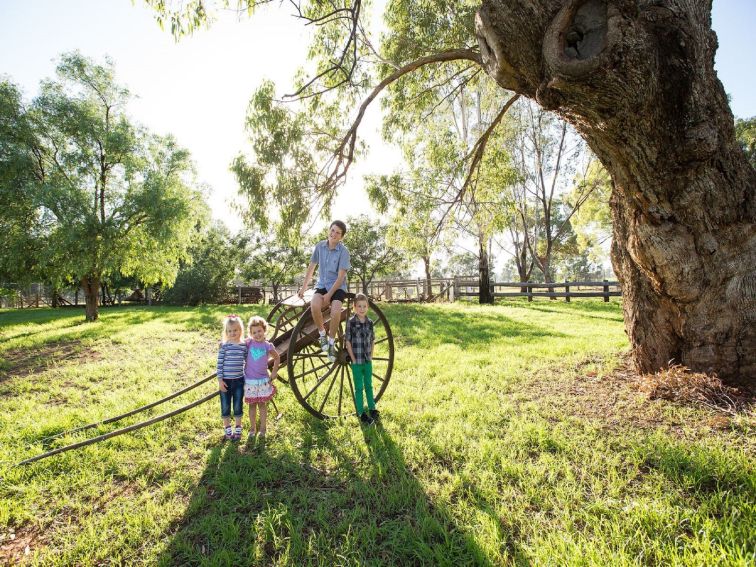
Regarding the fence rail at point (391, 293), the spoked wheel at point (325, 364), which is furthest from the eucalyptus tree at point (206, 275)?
the spoked wheel at point (325, 364)

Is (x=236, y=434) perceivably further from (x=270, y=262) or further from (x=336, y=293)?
(x=270, y=262)

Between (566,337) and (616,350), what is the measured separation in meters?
2.01

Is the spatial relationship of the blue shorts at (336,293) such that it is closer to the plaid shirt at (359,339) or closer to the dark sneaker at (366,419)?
the plaid shirt at (359,339)

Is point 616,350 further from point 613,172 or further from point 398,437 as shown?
point 398,437

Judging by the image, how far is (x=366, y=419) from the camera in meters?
3.98

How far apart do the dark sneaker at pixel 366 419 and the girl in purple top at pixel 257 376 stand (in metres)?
1.01

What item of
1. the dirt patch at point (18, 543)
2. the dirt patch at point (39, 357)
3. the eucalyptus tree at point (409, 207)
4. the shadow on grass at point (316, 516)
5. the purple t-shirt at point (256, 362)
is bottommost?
the dirt patch at point (18, 543)

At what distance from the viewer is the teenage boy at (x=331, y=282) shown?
4008mm

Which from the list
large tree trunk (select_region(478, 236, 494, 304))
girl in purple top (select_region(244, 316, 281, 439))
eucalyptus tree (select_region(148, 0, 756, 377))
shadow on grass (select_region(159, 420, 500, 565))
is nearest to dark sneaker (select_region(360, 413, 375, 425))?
shadow on grass (select_region(159, 420, 500, 565))

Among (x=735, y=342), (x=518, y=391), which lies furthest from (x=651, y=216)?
(x=518, y=391)

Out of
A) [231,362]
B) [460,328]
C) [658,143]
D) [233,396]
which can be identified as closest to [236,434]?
[233,396]

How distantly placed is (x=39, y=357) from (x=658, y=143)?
439 inches

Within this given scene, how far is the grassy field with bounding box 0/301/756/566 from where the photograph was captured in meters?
2.12

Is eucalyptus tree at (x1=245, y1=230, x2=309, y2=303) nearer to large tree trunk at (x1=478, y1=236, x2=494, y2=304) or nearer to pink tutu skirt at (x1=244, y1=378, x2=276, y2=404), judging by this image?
large tree trunk at (x1=478, y1=236, x2=494, y2=304)
